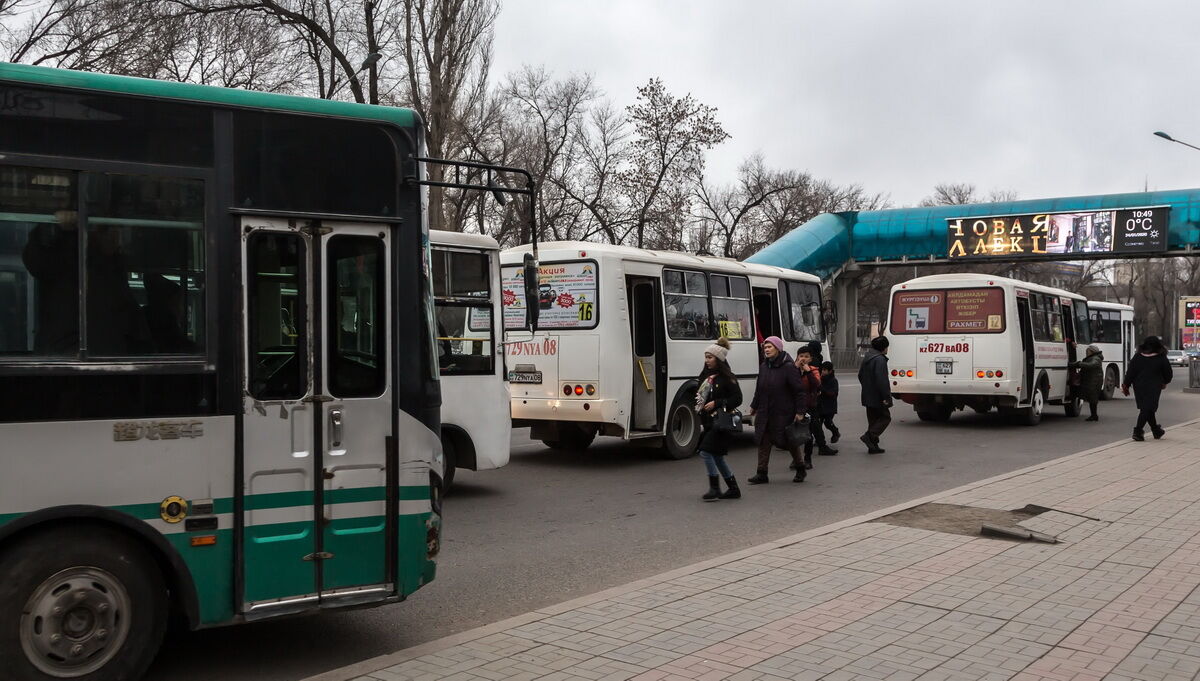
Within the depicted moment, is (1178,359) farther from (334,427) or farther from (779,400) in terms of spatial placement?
(334,427)

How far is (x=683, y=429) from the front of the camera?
15.0m

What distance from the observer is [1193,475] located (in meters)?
13.0

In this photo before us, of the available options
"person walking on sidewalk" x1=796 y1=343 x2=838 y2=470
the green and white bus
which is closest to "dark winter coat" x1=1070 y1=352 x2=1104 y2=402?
"person walking on sidewalk" x1=796 y1=343 x2=838 y2=470

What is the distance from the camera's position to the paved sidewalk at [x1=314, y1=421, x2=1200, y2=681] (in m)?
5.32

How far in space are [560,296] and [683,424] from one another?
2793mm

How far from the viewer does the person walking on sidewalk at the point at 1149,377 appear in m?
16.9

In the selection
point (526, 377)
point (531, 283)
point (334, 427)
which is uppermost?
point (531, 283)

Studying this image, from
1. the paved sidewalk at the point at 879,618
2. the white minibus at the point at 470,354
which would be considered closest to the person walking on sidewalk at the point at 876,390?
the paved sidewalk at the point at 879,618

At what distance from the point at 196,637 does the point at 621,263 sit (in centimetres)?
860

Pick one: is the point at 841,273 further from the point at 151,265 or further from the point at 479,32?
the point at 151,265

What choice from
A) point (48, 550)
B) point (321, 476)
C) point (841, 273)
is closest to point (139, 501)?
point (48, 550)

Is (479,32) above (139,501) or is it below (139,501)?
above

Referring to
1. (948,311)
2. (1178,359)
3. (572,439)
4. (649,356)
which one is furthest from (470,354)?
(1178,359)

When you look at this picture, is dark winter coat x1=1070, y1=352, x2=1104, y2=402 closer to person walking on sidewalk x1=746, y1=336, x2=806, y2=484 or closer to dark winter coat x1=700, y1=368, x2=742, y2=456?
person walking on sidewalk x1=746, y1=336, x2=806, y2=484
